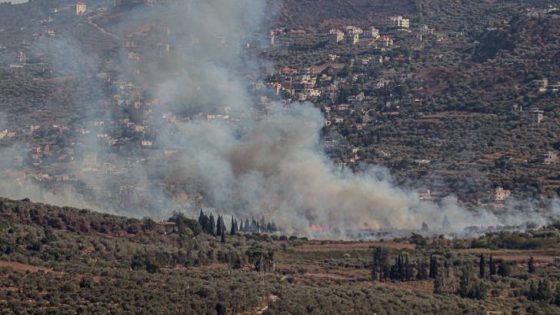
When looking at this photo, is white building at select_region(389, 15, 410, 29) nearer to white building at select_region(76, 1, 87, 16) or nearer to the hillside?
white building at select_region(76, 1, 87, 16)

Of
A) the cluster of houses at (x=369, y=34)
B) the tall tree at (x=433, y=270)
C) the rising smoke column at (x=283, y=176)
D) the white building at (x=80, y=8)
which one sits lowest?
the tall tree at (x=433, y=270)

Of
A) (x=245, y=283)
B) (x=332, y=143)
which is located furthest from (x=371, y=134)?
(x=245, y=283)

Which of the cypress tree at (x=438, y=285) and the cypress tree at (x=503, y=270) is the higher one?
the cypress tree at (x=503, y=270)

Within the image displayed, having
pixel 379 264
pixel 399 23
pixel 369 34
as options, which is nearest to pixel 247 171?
pixel 379 264

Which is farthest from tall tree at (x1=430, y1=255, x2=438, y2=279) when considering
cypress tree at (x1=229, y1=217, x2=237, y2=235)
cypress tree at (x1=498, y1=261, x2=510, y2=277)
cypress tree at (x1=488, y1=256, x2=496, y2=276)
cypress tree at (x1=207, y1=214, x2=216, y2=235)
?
cypress tree at (x1=229, y1=217, x2=237, y2=235)

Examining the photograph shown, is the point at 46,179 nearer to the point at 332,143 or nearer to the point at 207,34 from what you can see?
the point at 332,143

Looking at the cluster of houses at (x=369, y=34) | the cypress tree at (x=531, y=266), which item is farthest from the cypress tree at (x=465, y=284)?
the cluster of houses at (x=369, y=34)

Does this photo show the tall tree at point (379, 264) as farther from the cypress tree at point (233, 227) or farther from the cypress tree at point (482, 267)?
the cypress tree at point (233, 227)

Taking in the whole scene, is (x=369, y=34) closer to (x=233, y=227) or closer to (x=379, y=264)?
(x=233, y=227)
